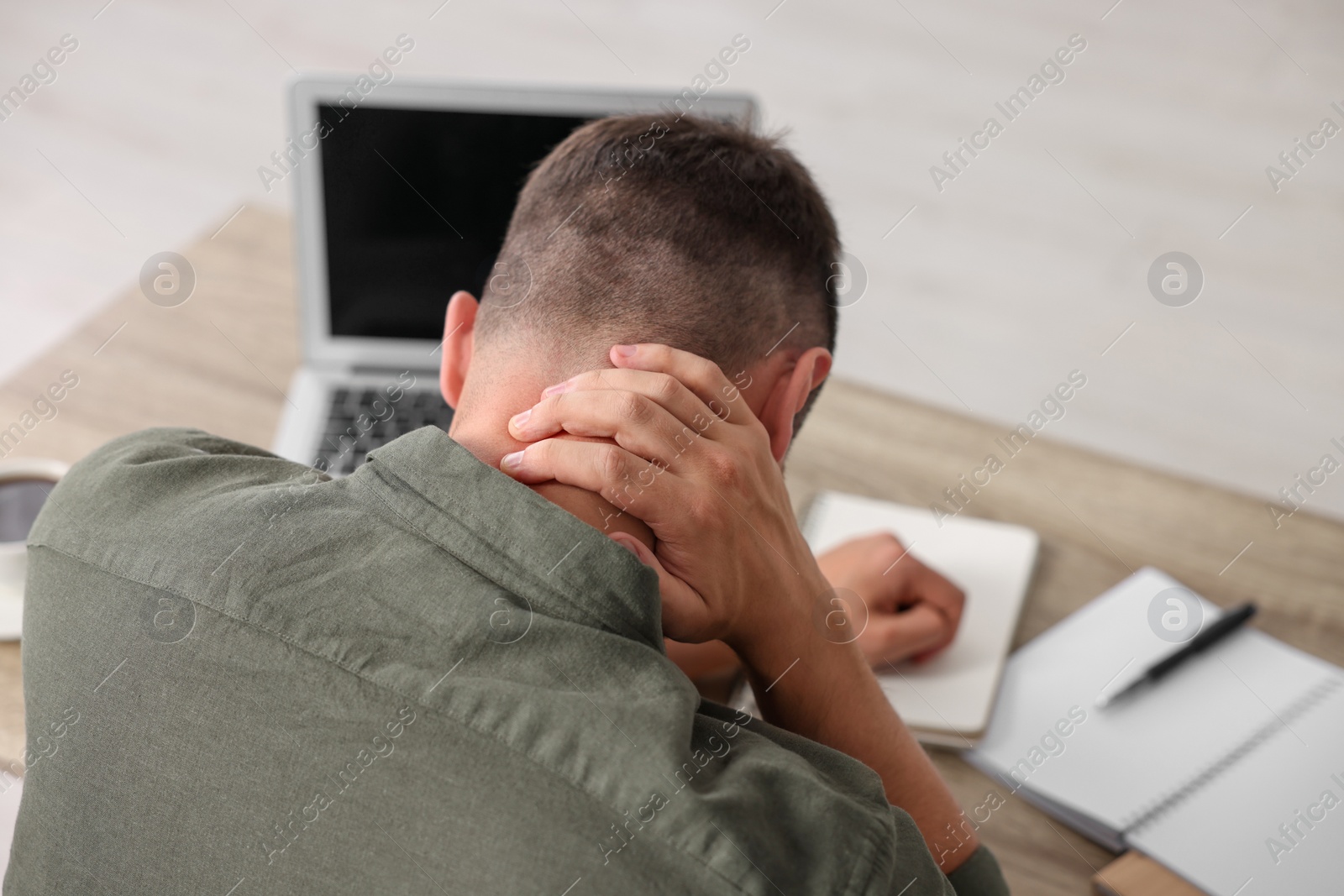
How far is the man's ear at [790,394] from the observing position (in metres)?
1.04

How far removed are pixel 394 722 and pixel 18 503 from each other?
68 cm

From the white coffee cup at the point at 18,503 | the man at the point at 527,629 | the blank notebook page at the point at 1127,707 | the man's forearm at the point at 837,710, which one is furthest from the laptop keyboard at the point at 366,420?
the blank notebook page at the point at 1127,707

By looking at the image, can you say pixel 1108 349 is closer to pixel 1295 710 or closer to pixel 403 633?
pixel 1295 710

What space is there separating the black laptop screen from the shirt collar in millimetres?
750

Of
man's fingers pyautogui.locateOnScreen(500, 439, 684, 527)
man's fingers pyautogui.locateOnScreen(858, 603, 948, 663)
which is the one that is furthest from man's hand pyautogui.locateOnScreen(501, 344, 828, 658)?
man's fingers pyautogui.locateOnScreen(858, 603, 948, 663)

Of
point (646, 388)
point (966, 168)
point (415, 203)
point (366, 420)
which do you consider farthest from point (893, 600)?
point (966, 168)

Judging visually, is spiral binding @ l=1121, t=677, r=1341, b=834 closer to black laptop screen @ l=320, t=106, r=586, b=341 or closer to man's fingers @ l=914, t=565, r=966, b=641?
man's fingers @ l=914, t=565, r=966, b=641

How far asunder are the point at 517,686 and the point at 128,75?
3.96 metres

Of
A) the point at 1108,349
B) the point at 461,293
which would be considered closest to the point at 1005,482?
the point at 461,293

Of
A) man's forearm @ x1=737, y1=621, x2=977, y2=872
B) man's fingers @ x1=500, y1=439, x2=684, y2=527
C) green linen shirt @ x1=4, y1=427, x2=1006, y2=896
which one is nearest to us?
green linen shirt @ x1=4, y1=427, x2=1006, y2=896

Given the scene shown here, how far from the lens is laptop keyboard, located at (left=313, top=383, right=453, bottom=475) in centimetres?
142

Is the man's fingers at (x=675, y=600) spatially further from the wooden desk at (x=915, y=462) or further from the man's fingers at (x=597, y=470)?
the wooden desk at (x=915, y=462)

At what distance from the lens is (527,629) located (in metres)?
0.77

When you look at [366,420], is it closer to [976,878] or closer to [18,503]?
[18,503]
